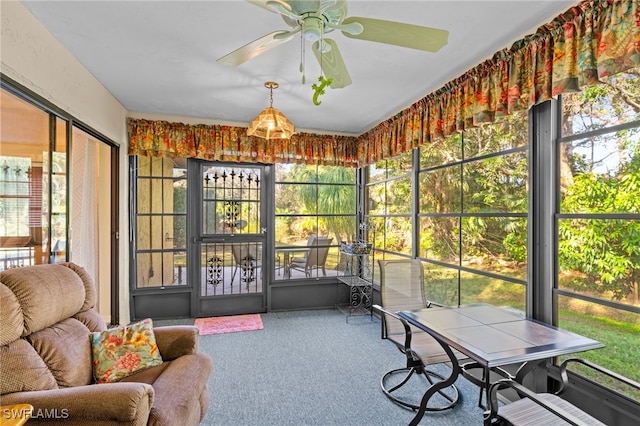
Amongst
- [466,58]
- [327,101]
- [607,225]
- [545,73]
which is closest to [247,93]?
[327,101]

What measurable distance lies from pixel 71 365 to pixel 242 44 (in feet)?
7.21

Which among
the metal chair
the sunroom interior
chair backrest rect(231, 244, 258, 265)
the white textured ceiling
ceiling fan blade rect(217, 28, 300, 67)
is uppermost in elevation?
the white textured ceiling

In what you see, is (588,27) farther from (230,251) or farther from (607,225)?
(230,251)

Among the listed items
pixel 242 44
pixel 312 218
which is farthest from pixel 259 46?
pixel 312 218

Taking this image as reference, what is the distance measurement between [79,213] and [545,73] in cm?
404

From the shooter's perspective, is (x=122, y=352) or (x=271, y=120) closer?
(x=122, y=352)

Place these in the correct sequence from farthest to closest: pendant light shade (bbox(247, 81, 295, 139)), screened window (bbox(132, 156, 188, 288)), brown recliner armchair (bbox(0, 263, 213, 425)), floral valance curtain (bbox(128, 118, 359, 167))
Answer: screened window (bbox(132, 156, 188, 288)) < floral valance curtain (bbox(128, 118, 359, 167)) < pendant light shade (bbox(247, 81, 295, 139)) < brown recliner armchair (bbox(0, 263, 213, 425))

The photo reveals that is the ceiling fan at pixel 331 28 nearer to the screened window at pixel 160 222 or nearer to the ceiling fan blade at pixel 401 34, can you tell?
the ceiling fan blade at pixel 401 34

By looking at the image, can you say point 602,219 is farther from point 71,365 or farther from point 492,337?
point 71,365

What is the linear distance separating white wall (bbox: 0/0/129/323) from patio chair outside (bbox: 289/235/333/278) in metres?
2.64

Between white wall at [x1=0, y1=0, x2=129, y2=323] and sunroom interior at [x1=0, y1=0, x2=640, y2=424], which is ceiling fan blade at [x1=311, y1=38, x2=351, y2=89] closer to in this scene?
sunroom interior at [x1=0, y1=0, x2=640, y2=424]

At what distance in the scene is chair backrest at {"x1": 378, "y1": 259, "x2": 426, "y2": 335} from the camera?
2.75 m

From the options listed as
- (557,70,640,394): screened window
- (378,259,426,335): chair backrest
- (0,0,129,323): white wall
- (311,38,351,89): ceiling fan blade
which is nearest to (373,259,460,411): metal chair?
(378,259,426,335): chair backrest

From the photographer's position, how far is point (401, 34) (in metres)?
1.56
